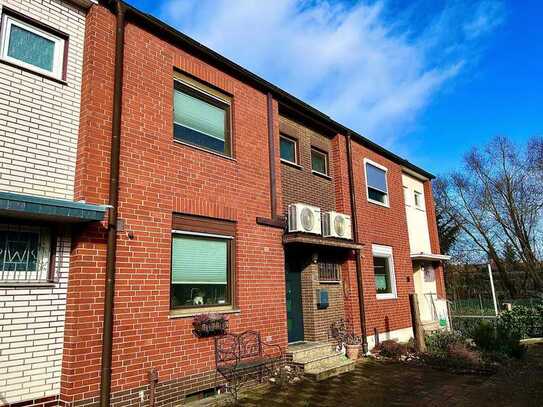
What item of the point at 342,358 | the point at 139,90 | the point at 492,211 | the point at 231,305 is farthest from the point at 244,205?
the point at 492,211

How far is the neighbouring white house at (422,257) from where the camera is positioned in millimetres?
Result: 15664

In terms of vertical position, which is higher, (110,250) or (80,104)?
(80,104)

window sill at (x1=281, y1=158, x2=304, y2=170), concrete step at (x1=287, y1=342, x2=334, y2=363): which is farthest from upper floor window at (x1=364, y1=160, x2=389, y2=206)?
concrete step at (x1=287, y1=342, x2=334, y2=363)

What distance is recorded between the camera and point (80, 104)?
20.7 feet

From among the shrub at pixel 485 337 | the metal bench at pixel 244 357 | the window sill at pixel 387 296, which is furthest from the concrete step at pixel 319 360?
the shrub at pixel 485 337

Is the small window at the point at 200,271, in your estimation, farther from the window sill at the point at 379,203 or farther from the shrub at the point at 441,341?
the window sill at the point at 379,203

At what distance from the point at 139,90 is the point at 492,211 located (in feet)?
89.5

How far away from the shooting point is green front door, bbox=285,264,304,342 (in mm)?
9914

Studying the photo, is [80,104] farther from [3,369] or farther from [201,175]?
[3,369]

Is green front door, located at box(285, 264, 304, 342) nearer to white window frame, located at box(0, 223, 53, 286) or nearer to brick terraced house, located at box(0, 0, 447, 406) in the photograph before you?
brick terraced house, located at box(0, 0, 447, 406)

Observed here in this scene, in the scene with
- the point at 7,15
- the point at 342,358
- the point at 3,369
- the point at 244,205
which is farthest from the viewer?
the point at 342,358

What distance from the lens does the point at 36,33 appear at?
6.04 metres

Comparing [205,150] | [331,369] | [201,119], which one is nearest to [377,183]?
[331,369]

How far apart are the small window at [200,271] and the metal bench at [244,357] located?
714mm
